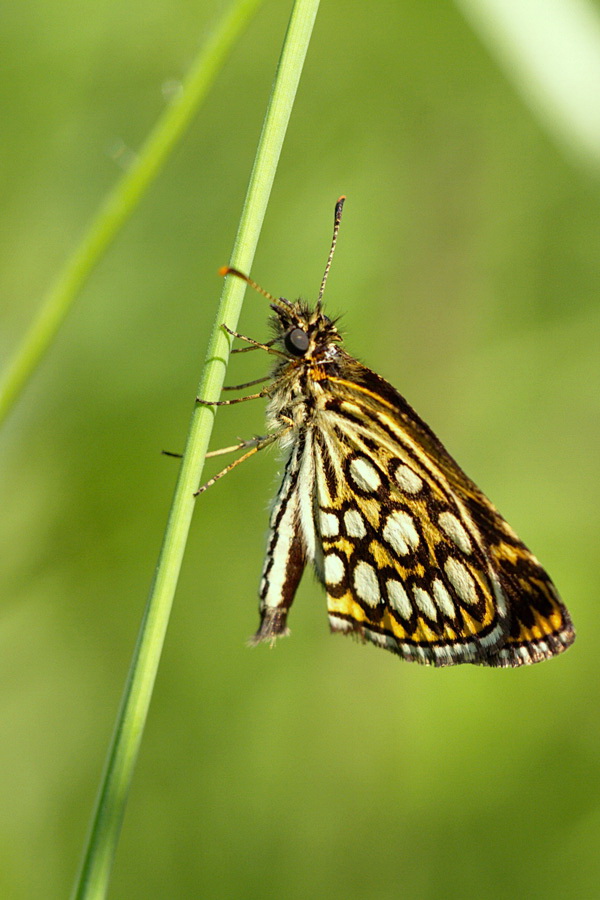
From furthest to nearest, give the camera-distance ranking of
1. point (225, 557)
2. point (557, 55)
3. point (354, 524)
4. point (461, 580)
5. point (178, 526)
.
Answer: point (225, 557) < point (354, 524) < point (461, 580) < point (557, 55) < point (178, 526)

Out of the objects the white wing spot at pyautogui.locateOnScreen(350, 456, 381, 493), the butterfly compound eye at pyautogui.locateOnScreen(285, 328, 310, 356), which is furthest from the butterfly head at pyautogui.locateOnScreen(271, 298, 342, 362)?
the white wing spot at pyautogui.locateOnScreen(350, 456, 381, 493)

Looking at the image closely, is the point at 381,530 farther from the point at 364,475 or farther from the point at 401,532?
the point at 364,475

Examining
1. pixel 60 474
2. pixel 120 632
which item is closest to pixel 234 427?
→ pixel 60 474

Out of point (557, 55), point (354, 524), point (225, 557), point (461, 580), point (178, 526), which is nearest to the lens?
point (178, 526)

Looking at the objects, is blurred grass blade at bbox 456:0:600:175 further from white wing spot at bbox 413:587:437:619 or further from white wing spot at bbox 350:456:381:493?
white wing spot at bbox 413:587:437:619

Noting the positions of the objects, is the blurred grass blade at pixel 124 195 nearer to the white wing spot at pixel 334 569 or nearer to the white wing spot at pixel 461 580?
the white wing spot at pixel 334 569

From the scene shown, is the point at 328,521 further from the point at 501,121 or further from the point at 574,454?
the point at 501,121

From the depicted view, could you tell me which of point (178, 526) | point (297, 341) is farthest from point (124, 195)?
point (297, 341)
